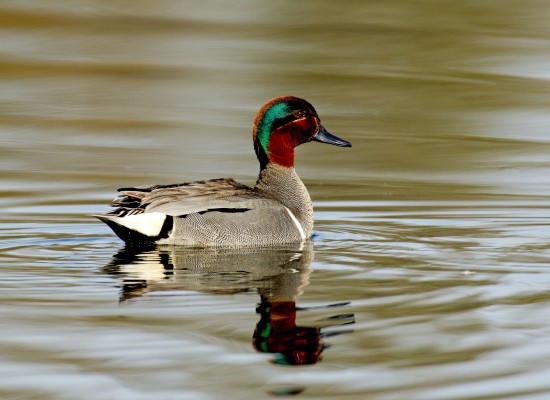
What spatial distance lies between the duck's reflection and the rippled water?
23 mm

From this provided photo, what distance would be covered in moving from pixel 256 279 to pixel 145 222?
143 cm

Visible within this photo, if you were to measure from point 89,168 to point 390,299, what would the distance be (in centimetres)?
580

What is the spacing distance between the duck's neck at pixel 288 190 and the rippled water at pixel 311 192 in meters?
0.20

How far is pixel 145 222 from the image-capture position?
28.8ft

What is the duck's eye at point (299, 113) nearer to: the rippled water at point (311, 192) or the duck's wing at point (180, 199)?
the rippled water at point (311, 192)

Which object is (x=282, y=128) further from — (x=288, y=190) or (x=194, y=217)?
(x=194, y=217)

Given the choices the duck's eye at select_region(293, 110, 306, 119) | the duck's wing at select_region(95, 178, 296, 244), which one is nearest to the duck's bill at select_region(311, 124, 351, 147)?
the duck's eye at select_region(293, 110, 306, 119)

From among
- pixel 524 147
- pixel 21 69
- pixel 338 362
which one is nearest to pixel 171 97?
pixel 21 69

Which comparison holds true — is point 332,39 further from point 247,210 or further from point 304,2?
point 247,210

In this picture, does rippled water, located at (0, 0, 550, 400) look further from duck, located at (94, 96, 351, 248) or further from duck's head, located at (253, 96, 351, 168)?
duck's head, located at (253, 96, 351, 168)

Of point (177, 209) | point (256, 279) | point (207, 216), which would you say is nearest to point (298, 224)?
point (207, 216)

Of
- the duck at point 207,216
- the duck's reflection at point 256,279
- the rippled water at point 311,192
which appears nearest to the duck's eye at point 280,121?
the duck at point 207,216

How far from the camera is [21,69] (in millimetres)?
15289

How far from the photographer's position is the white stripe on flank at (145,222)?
8742 millimetres
